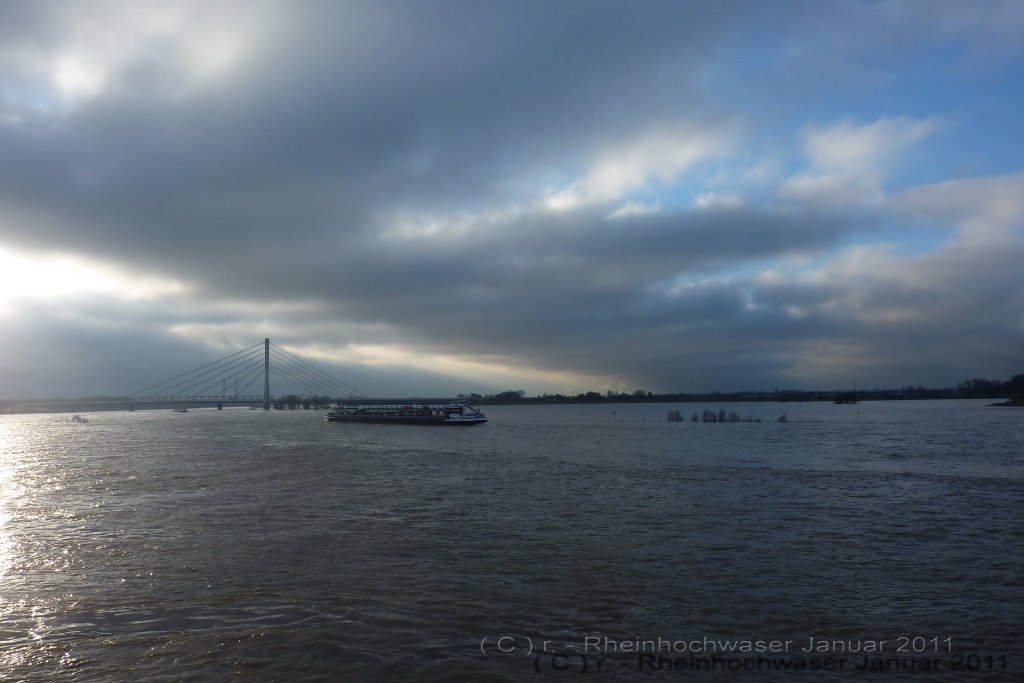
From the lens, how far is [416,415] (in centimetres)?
9956

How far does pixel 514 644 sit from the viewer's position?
30.3 ft

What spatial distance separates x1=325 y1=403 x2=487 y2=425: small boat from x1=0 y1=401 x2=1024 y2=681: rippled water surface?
219 feet

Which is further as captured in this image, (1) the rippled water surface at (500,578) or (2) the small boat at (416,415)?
(2) the small boat at (416,415)

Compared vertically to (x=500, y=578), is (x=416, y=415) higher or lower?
lower

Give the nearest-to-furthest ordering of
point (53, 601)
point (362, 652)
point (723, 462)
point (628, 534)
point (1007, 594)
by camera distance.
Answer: point (362, 652) → point (53, 601) → point (1007, 594) → point (628, 534) → point (723, 462)

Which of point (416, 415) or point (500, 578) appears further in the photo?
point (416, 415)

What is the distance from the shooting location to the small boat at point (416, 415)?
9444 cm

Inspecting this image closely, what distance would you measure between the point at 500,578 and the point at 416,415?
88.6 m

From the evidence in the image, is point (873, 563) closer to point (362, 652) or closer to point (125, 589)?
point (362, 652)

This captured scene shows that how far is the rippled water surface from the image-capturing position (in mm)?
8766

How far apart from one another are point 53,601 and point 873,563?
1586 cm

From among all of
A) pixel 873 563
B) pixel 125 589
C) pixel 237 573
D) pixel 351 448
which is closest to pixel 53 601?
pixel 125 589

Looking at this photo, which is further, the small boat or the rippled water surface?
the small boat

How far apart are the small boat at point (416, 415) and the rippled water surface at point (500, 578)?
6685 centimetres
